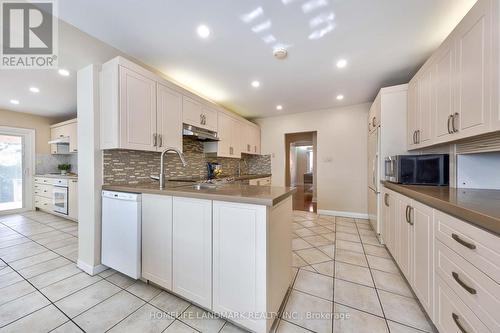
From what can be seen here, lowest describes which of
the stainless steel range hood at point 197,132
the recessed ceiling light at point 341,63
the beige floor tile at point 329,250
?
the beige floor tile at point 329,250

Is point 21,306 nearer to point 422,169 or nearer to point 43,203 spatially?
point 422,169

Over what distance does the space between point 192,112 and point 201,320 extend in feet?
8.19

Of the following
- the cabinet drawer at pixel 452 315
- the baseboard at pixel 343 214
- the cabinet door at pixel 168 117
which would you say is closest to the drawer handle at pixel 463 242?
the cabinet drawer at pixel 452 315

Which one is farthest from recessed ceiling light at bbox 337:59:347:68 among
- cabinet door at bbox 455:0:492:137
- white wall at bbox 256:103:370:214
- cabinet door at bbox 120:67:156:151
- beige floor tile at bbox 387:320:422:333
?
beige floor tile at bbox 387:320:422:333

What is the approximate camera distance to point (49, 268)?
6.61 ft

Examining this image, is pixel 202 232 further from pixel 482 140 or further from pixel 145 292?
pixel 482 140

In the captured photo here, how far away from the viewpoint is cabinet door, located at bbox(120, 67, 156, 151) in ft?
6.22

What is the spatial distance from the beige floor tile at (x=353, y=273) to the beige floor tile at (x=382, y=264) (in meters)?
0.15

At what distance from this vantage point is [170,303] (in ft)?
4.94

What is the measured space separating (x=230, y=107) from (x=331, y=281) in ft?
12.0

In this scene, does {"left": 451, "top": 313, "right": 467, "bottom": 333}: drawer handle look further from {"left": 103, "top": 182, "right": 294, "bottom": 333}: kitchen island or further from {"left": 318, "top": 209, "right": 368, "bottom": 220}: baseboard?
{"left": 318, "top": 209, "right": 368, "bottom": 220}: baseboard

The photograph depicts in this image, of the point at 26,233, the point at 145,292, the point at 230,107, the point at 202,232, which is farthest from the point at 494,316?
the point at 26,233

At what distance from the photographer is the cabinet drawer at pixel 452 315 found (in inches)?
34.2

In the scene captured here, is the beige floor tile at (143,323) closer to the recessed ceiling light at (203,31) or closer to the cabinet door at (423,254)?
the cabinet door at (423,254)
